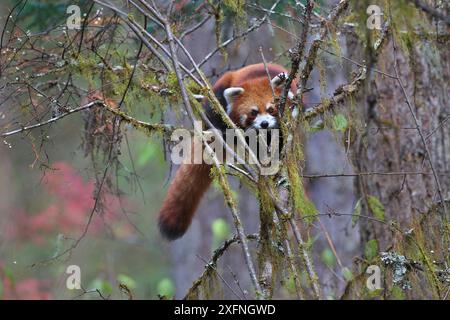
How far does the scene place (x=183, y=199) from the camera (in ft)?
18.6

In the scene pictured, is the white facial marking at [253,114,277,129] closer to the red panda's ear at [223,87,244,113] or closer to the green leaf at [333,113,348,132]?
the red panda's ear at [223,87,244,113]

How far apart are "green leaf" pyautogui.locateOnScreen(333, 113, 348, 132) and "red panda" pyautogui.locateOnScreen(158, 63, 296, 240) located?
→ 3.50 feet

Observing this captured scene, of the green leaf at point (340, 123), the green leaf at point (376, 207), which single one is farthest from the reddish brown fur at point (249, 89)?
the green leaf at point (340, 123)

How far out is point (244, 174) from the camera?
357cm

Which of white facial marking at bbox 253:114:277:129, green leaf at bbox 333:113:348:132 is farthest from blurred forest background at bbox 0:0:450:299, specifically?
white facial marking at bbox 253:114:277:129

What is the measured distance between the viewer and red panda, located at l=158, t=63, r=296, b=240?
5.61 m

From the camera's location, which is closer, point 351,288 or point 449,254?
point 449,254

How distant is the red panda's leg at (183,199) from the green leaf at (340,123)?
1677 mm

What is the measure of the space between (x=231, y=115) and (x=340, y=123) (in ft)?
7.22

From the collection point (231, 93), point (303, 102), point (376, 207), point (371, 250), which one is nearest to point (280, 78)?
point (303, 102)

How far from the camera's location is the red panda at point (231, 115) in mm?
5613
